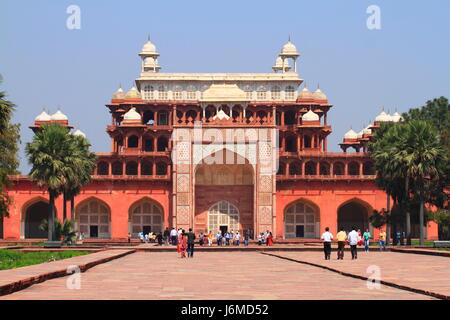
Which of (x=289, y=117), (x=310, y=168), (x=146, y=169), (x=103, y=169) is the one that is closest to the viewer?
(x=103, y=169)

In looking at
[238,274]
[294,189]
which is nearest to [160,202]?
[294,189]

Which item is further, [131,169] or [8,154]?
[131,169]

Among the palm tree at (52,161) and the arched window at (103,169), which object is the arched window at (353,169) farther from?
the palm tree at (52,161)

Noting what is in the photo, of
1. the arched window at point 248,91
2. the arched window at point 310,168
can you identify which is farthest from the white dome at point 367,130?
the arched window at point 248,91

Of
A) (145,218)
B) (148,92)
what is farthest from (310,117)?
(145,218)

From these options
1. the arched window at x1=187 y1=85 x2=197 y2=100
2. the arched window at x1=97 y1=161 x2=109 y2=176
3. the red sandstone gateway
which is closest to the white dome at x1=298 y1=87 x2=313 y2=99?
the red sandstone gateway

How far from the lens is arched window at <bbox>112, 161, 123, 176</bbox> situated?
72.4 meters

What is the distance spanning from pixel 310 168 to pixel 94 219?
1852 cm

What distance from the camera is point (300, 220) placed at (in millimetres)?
70625

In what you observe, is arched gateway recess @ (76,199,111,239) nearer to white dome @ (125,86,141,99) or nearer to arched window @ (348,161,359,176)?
white dome @ (125,86,141,99)

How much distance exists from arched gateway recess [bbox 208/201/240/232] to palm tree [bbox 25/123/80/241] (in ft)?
65.8

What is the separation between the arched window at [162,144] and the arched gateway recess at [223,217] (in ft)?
31.0

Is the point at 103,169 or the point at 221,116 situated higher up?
the point at 221,116

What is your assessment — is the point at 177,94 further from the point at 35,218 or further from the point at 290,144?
the point at 35,218
